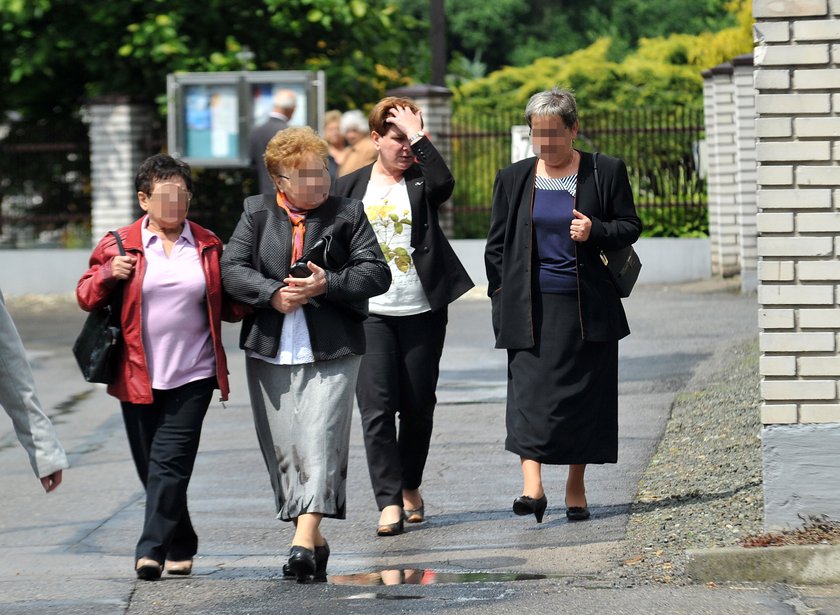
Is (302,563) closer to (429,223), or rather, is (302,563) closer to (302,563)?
(302,563)

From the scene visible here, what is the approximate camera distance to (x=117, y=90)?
1906 cm

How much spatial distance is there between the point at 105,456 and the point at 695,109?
34.1 ft

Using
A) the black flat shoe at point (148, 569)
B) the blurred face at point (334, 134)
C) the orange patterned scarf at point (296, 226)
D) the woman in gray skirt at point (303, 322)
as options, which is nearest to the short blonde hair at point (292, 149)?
the woman in gray skirt at point (303, 322)

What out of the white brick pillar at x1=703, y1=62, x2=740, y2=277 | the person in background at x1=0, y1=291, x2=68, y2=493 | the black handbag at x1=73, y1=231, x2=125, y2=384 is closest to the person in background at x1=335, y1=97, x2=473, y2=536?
the black handbag at x1=73, y1=231, x2=125, y2=384

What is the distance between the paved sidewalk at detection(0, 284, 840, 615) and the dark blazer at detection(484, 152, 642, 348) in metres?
0.81

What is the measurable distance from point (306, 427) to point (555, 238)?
1402 mm

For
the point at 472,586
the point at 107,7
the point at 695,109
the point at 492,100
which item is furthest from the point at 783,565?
the point at 492,100

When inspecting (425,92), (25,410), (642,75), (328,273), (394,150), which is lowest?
(25,410)

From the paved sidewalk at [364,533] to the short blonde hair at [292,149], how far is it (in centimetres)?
149

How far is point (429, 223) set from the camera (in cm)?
657

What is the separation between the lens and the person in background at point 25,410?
4883 mm

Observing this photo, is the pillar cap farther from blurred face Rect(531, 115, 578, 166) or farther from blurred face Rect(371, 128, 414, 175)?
blurred face Rect(531, 115, 578, 166)

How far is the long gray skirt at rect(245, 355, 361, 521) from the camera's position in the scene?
5637 mm

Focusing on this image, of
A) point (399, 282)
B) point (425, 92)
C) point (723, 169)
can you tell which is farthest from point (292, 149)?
point (425, 92)
